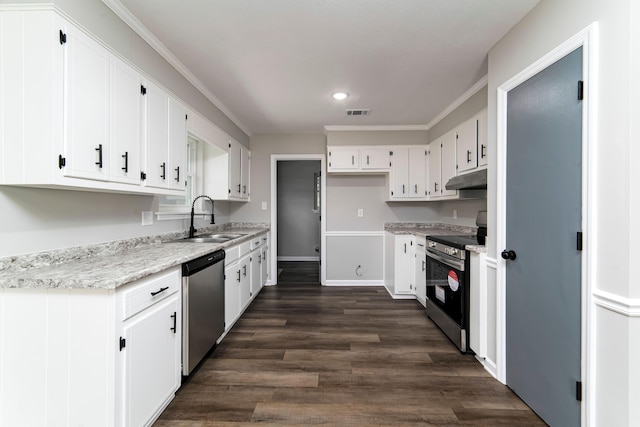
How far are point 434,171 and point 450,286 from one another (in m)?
1.92

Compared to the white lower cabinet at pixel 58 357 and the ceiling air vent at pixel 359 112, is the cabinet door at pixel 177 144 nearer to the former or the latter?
the white lower cabinet at pixel 58 357

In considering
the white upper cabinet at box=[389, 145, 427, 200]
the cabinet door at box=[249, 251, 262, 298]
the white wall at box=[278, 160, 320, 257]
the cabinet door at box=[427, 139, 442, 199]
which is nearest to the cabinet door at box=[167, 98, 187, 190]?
the cabinet door at box=[249, 251, 262, 298]

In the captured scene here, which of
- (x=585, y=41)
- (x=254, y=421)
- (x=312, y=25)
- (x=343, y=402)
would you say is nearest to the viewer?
(x=585, y=41)

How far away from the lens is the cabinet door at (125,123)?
5.71ft

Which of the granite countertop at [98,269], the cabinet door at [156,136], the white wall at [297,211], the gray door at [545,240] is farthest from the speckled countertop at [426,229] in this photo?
the white wall at [297,211]

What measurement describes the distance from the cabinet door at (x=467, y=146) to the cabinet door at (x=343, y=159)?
1466 millimetres

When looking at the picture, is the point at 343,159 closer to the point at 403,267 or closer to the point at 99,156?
the point at 403,267

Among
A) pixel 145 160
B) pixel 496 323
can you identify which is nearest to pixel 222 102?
pixel 145 160

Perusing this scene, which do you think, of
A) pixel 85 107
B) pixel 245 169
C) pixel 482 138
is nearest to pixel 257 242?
pixel 245 169

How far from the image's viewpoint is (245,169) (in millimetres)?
4488

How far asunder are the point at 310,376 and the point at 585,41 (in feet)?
8.44

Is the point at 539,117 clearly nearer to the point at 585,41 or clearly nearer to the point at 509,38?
the point at 585,41

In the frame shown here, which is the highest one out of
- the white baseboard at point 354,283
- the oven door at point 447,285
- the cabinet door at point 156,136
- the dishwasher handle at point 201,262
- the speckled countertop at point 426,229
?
the cabinet door at point 156,136

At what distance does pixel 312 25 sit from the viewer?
6.57 feet
